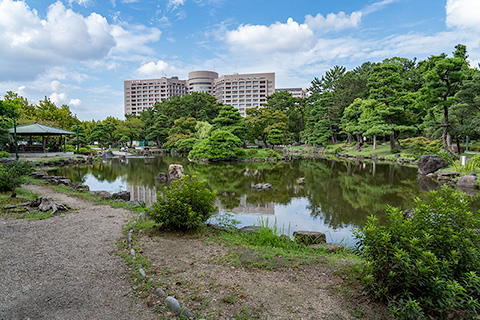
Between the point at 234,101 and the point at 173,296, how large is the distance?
81.5 meters

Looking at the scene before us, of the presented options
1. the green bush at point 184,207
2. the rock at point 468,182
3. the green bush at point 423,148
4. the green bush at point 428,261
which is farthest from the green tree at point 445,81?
the green bush at point 428,261

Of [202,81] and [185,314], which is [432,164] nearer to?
[185,314]

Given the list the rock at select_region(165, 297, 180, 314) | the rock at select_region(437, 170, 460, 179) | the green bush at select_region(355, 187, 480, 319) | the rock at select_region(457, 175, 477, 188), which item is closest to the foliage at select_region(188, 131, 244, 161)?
the rock at select_region(437, 170, 460, 179)

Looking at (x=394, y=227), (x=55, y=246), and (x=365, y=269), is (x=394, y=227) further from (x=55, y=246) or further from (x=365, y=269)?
(x=55, y=246)

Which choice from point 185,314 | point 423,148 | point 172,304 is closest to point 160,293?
point 172,304

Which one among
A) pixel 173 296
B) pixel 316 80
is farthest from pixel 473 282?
pixel 316 80

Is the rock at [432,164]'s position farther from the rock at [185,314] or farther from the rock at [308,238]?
the rock at [185,314]

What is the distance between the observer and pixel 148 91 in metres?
90.7

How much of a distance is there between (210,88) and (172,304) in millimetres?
89610

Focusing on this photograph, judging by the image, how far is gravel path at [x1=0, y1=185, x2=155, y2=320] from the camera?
257 centimetres

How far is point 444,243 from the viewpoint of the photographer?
2.37 m

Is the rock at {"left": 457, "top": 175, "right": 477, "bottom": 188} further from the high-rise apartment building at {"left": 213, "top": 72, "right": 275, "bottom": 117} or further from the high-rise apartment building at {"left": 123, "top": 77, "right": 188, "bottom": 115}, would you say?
the high-rise apartment building at {"left": 123, "top": 77, "right": 188, "bottom": 115}

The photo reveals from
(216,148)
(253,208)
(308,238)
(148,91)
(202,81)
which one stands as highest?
(202,81)

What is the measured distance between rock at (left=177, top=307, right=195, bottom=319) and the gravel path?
0.84ft
